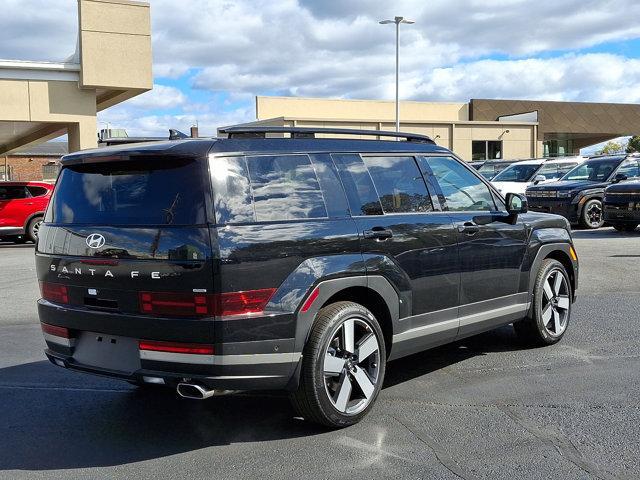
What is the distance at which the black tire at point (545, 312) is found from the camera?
6492mm

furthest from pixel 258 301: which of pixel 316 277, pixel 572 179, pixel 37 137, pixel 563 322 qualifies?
pixel 37 137

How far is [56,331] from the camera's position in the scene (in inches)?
188

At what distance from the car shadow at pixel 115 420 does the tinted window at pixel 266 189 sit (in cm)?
123

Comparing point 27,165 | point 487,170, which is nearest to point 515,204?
point 487,170

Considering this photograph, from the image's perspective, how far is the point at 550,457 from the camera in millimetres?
4176

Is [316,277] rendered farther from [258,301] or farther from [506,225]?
[506,225]

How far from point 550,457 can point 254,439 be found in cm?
179

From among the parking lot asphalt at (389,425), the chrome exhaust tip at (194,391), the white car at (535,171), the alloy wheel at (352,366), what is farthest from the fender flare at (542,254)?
the white car at (535,171)

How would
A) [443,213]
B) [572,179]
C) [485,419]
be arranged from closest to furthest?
[485,419]
[443,213]
[572,179]

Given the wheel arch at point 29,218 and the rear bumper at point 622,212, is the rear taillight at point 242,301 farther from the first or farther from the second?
the wheel arch at point 29,218

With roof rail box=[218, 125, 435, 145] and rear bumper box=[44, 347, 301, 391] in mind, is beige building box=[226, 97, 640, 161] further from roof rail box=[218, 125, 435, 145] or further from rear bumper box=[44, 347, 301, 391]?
rear bumper box=[44, 347, 301, 391]

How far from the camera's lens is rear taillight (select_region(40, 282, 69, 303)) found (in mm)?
4652

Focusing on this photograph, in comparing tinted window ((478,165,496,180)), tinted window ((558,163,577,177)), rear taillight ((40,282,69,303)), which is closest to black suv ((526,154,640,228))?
tinted window ((558,163,577,177))

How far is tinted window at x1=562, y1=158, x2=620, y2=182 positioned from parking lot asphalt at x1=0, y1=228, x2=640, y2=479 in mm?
13350
